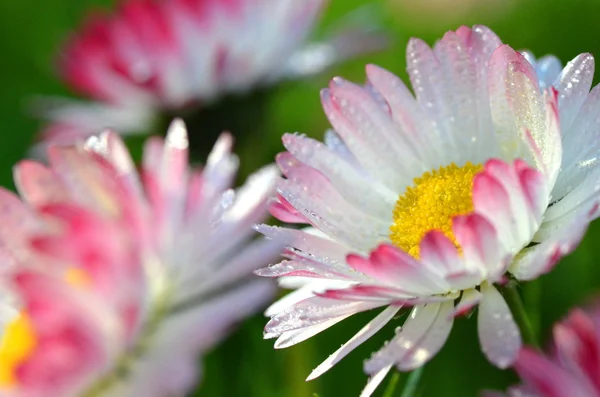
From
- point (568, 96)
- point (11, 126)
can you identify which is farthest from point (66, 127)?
point (568, 96)

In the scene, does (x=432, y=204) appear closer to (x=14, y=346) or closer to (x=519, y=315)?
(x=519, y=315)

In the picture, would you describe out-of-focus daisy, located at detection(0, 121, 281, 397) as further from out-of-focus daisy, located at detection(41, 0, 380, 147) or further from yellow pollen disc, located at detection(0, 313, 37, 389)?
out-of-focus daisy, located at detection(41, 0, 380, 147)

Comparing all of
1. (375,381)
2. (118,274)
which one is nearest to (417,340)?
(375,381)

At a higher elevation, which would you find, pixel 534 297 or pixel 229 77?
pixel 229 77

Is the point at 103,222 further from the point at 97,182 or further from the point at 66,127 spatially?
the point at 66,127

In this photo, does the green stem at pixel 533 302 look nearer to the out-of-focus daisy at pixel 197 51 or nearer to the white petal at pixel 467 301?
the white petal at pixel 467 301

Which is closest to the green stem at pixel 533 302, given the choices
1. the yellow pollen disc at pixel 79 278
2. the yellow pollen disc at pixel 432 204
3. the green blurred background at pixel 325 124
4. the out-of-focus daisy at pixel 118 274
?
the green blurred background at pixel 325 124

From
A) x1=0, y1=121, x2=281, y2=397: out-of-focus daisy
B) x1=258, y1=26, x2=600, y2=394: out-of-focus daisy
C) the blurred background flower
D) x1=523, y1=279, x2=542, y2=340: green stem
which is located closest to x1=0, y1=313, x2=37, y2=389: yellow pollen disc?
x1=0, y1=121, x2=281, y2=397: out-of-focus daisy
